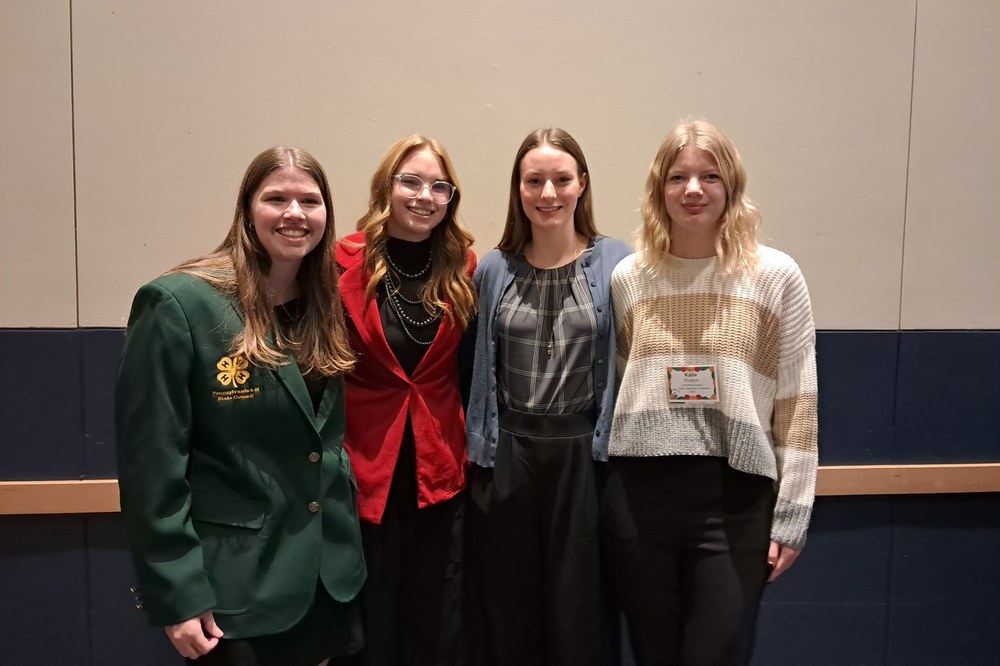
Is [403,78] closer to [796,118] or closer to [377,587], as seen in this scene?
[796,118]

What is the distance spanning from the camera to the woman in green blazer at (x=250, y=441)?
1.27 metres

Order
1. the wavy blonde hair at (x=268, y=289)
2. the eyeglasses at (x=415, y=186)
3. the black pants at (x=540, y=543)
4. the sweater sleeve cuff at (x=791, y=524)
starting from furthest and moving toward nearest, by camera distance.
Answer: the eyeglasses at (x=415, y=186)
the black pants at (x=540, y=543)
the sweater sleeve cuff at (x=791, y=524)
the wavy blonde hair at (x=268, y=289)

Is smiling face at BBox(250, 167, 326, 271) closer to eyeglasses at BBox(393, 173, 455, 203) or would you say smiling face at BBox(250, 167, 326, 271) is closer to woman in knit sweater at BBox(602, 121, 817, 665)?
eyeglasses at BBox(393, 173, 455, 203)

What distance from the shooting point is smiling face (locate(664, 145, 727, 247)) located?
5.23 feet

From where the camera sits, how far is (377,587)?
178cm

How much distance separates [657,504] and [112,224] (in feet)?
6.44

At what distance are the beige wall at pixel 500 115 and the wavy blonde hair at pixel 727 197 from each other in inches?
25.8

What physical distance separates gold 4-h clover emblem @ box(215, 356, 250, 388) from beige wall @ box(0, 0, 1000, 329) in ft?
3.30

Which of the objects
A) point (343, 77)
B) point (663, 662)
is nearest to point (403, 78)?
point (343, 77)

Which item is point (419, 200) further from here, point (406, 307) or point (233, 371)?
point (233, 371)

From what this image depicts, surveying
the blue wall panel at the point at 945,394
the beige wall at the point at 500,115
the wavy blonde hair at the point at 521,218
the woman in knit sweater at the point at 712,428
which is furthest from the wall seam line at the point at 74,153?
the blue wall panel at the point at 945,394

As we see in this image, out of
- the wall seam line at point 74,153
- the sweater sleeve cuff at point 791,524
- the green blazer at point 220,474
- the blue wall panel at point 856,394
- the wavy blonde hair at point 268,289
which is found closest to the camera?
the green blazer at point 220,474

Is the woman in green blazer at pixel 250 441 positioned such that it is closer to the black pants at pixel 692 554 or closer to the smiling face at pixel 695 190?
the black pants at pixel 692 554

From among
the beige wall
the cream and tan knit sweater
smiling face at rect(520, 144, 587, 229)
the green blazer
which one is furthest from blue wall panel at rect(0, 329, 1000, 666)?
smiling face at rect(520, 144, 587, 229)
